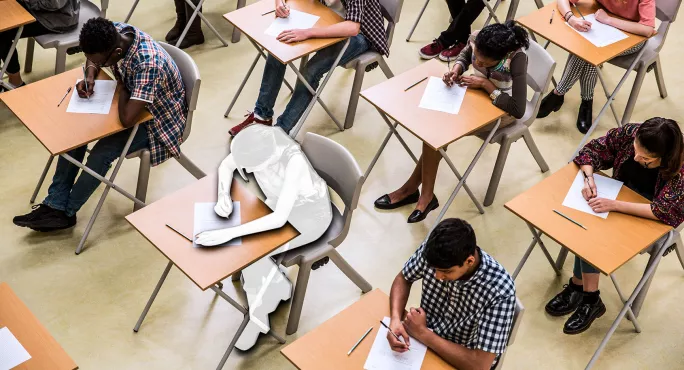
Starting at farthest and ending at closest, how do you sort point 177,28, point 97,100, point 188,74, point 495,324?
point 177,28
point 188,74
point 97,100
point 495,324

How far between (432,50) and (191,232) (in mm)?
2911

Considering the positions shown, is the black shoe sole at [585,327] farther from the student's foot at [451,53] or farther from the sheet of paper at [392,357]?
the student's foot at [451,53]

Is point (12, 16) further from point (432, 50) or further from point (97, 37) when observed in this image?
point (432, 50)

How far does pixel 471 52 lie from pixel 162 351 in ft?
7.22

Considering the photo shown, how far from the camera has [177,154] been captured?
441 centimetres

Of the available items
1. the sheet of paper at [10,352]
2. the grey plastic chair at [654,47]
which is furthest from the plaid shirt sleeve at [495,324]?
the grey plastic chair at [654,47]

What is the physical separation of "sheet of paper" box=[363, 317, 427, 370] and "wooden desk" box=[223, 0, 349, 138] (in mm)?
1998

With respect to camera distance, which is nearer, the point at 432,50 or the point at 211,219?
the point at 211,219

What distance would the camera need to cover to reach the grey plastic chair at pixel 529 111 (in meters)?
4.32

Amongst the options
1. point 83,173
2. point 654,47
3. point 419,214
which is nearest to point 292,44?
point 419,214

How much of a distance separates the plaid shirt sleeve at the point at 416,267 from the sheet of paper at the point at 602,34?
214 cm

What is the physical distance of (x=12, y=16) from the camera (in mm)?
4766

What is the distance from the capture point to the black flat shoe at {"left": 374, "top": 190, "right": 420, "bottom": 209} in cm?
468

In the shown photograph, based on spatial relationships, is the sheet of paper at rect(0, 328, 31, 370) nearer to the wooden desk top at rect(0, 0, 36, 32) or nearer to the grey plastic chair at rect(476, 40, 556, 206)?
the wooden desk top at rect(0, 0, 36, 32)
